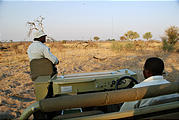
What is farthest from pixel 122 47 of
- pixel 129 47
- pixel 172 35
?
pixel 172 35

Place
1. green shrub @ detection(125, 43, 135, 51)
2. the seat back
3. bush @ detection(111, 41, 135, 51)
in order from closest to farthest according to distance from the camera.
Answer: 1. the seat back
2. bush @ detection(111, 41, 135, 51)
3. green shrub @ detection(125, 43, 135, 51)

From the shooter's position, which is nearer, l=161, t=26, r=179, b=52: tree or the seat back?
the seat back

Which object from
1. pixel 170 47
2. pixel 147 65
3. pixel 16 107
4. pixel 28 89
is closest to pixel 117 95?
pixel 147 65

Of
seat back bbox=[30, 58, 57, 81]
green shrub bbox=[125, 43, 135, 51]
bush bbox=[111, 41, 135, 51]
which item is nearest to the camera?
seat back bbox=[30, 58, 57, 81]

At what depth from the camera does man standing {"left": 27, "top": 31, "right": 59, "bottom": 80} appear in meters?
2.54

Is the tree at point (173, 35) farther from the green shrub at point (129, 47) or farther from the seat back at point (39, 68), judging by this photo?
the seat back at point (39, 68)

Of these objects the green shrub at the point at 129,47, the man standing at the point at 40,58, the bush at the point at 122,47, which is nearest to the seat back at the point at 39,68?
the man standing at the point at 40,58

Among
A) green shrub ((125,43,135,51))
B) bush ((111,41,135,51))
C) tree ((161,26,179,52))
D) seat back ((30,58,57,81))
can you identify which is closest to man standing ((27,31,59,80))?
seat back ((30,58,57,81))

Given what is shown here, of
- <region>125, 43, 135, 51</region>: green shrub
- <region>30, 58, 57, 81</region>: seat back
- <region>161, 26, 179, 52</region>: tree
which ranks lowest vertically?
<region>30, 58, 57, 81</region>: seat back

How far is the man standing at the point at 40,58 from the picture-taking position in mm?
2545

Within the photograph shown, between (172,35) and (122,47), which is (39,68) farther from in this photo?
(172,35)

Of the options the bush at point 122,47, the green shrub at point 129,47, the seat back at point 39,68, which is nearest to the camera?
the seat back at point 39,68

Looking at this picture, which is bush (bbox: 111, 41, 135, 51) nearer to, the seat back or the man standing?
the man standing

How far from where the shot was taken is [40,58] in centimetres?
263
